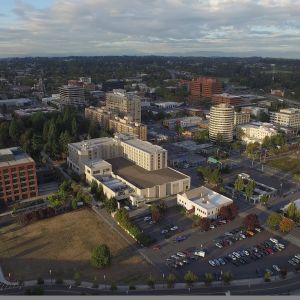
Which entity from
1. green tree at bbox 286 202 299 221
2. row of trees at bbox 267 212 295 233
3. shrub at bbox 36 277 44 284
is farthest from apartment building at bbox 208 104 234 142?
shrub at bbox 36 277 44 284

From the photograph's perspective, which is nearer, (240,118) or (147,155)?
(147,155)

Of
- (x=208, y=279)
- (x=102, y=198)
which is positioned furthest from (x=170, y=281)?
(x=102, y=198)

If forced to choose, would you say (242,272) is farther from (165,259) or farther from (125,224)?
(125,224)

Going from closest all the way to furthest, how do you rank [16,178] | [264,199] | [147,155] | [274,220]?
[274,220], [264,199], [16,178], [147,155]

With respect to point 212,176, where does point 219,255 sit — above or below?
below

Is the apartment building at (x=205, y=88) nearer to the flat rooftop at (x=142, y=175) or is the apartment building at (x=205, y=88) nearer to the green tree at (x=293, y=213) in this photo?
the flat rooftop at (x=142, y=175)

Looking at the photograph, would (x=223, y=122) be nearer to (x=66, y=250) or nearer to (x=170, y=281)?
(x=66, y=250)

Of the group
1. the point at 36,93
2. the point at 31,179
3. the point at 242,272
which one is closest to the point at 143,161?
the point at 31,179
